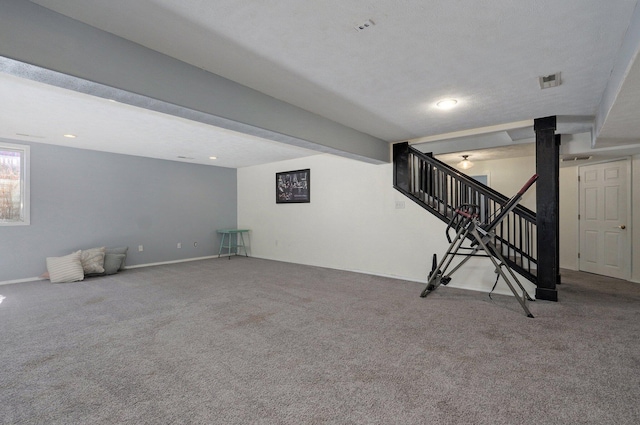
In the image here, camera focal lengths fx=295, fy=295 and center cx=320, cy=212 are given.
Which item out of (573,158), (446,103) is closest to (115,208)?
(446,103)

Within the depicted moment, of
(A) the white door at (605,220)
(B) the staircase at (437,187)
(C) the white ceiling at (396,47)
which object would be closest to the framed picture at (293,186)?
(B) the staircase at (437,187)

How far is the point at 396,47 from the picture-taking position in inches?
80.7

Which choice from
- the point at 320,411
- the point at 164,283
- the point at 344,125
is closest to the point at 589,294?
the point at 344,125

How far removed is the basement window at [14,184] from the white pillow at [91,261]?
99 centimetres

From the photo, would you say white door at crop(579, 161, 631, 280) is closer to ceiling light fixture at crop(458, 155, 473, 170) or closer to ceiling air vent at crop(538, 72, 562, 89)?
ceiling light fixture at crop(458, 155, 473, 170)

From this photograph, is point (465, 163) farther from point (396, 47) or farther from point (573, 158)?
point (396, 47)

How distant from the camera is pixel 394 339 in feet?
8.25

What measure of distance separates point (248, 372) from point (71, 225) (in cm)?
520

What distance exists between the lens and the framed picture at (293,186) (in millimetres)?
6301

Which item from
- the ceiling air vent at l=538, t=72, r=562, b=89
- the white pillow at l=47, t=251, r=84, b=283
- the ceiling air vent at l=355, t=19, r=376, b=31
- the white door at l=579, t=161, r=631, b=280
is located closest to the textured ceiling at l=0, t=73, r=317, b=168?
the white pillow at l=47, t=251, r=84, b=283

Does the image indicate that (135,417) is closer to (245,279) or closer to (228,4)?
(228,4)

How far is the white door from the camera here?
4.71 meters

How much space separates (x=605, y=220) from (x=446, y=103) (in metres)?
4.17

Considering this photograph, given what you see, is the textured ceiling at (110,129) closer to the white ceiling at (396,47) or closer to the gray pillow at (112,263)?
the white ceiling at (396,47)
